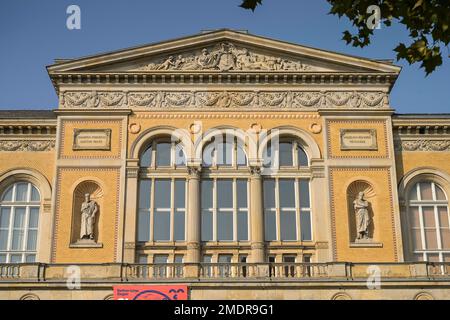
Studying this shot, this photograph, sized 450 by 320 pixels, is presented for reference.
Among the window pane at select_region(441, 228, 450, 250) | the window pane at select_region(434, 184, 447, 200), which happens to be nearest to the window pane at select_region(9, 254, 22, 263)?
the window pane at select_region(441, 228, 450, 250)

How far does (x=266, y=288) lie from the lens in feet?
93.1

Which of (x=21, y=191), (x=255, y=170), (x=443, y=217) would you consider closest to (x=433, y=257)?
(x=443, y=217)

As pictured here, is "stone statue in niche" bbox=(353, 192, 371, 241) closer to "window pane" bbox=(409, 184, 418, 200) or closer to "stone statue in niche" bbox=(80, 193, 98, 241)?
"window pane" bbox=(409, 184, 418, 200)

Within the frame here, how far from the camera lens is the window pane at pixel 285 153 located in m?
32.7

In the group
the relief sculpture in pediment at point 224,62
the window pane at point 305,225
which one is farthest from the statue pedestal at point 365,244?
the relief sculpture in pediment at point 224,62

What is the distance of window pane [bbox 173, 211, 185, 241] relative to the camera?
103 ft

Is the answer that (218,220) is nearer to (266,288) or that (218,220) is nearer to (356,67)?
(266,288)

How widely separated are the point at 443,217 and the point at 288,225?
7564 mm

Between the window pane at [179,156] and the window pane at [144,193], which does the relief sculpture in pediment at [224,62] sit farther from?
the window pane at [144,193]

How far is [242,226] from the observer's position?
103 ft

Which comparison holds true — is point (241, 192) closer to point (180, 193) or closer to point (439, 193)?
point (180, 193)

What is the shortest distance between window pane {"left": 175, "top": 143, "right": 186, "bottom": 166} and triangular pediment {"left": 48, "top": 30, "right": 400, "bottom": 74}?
12.3 feet

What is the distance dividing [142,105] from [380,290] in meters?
14.1

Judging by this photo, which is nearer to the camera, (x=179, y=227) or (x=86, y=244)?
(x=86, y=244)
